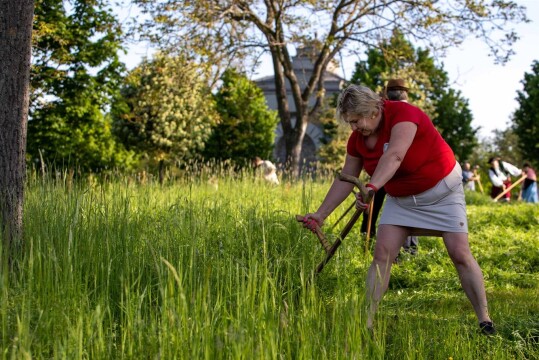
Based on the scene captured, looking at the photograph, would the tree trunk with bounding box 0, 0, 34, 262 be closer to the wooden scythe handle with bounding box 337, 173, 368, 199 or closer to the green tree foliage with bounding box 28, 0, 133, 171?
the wooden scythe handle with bounding box 337, 173, 368, 199

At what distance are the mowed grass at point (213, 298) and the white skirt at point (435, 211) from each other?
0.54 m

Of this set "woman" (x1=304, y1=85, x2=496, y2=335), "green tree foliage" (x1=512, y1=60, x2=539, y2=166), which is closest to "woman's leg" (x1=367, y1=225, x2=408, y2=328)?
"woman" (x1=304, y1=85, x2=496, y2=335)

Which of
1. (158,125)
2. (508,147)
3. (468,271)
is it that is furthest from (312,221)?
(508,147)

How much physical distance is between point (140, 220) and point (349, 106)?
2.10 m

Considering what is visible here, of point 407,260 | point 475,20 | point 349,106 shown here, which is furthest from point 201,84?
point 349,106

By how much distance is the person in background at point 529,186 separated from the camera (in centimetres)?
2228

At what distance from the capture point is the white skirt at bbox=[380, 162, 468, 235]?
464 cm

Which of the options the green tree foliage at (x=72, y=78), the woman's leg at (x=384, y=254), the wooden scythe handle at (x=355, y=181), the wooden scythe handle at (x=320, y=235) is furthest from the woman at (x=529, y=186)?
the wooden scythe handle at (x=355, y=181)

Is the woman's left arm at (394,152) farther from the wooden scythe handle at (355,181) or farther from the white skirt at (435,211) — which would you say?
the white skirt at (435,211)

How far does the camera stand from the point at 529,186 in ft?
74.5

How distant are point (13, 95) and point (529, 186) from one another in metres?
20.0

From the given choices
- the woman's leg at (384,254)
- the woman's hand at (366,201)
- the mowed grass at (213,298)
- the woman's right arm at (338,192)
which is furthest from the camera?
the woman's right arm at (338,192)

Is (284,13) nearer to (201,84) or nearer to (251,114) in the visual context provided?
(201,84)

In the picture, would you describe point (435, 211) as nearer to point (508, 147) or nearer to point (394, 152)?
point (394, 152)
